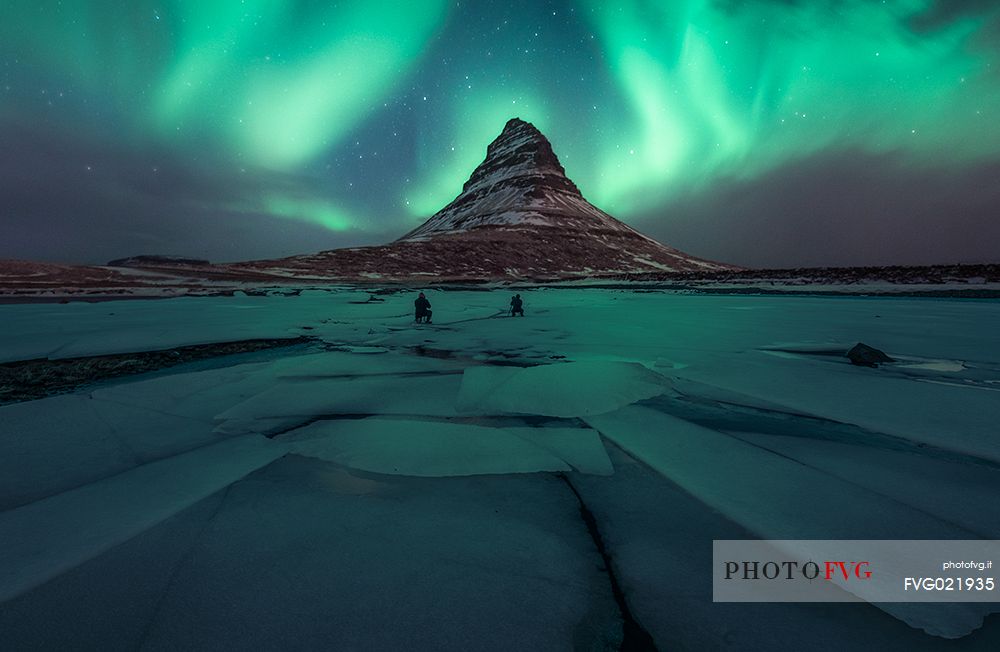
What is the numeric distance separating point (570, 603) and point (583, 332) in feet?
33.2

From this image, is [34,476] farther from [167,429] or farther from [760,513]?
[760,513]

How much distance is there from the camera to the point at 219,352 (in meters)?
8.59

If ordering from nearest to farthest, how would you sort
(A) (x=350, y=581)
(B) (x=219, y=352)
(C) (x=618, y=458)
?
(A) (x=350, y=581), (C) (x=618, y=458), (B) (x=219, y=352)

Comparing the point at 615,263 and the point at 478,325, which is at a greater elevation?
the point at 615,263

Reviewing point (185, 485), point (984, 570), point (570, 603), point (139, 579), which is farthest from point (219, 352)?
point (984, 570)

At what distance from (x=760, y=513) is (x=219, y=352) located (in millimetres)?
9703

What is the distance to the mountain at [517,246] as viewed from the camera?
83438 millimetres

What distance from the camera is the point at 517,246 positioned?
107m

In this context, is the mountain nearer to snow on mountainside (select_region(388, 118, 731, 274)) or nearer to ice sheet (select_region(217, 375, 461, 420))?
snow on mountainside (select_region(388, 118, 731, 274))

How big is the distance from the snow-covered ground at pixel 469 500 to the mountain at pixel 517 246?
228 ft

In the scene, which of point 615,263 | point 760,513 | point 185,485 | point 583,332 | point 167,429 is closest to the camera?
point 760,513

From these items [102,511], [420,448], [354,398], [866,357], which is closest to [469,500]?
[420,448]

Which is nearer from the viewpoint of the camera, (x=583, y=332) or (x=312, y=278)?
(x=583, y=332)

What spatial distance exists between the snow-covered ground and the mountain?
69.5m
